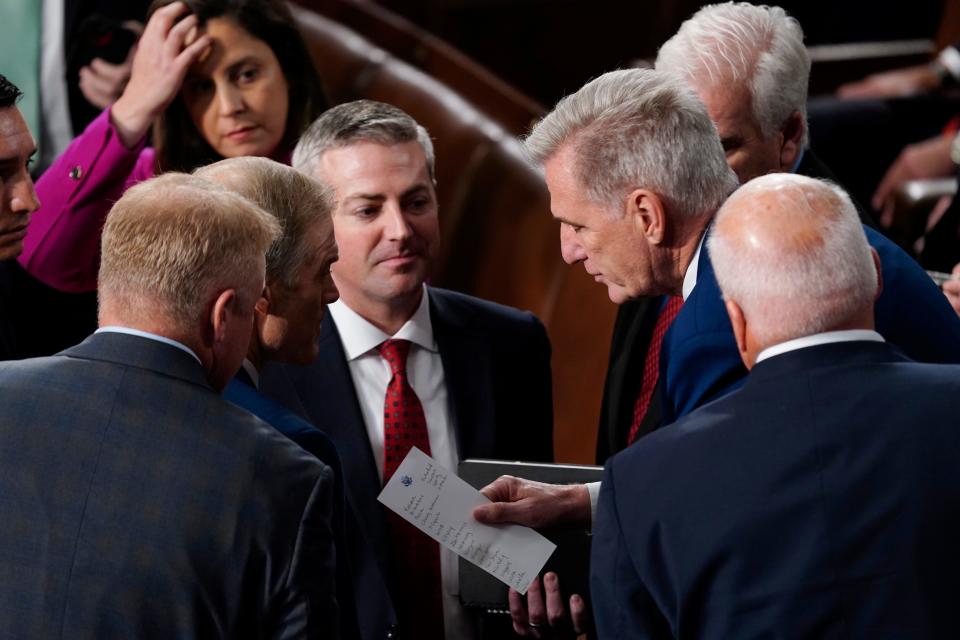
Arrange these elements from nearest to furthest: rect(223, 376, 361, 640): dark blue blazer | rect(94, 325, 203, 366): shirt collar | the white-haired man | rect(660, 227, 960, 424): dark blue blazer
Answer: rect(94, 325, 203, 366): shirt collar
rect(223, 376, 361, 640): dark blue blazer
rect(660, 227, 960, 424): dark blue blazer
the white-haired man

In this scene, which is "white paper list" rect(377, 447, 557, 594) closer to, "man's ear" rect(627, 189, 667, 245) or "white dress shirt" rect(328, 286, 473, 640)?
"white dress shirt" rect(328, 286, 473, 640)

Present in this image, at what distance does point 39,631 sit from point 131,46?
256 centimetres

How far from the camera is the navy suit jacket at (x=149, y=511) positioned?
1698mm

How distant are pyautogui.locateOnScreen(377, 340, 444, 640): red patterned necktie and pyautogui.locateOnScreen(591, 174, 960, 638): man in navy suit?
735mm

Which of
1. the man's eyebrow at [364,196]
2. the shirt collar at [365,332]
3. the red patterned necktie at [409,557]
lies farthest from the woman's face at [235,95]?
the red patterned necktie at [409,557]

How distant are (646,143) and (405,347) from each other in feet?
2.24

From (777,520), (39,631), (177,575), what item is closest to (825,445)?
(777,520)

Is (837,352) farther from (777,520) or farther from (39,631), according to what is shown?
(39,631)

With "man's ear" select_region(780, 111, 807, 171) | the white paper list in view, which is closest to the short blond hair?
the white paper list

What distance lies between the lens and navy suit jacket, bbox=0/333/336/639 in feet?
5.57

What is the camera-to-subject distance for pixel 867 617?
1670 millimetres

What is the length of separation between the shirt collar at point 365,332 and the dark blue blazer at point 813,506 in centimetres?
94

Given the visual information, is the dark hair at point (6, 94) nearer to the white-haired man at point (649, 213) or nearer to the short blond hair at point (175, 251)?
the short blond hair at point (175, 251)

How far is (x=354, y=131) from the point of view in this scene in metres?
2.69
